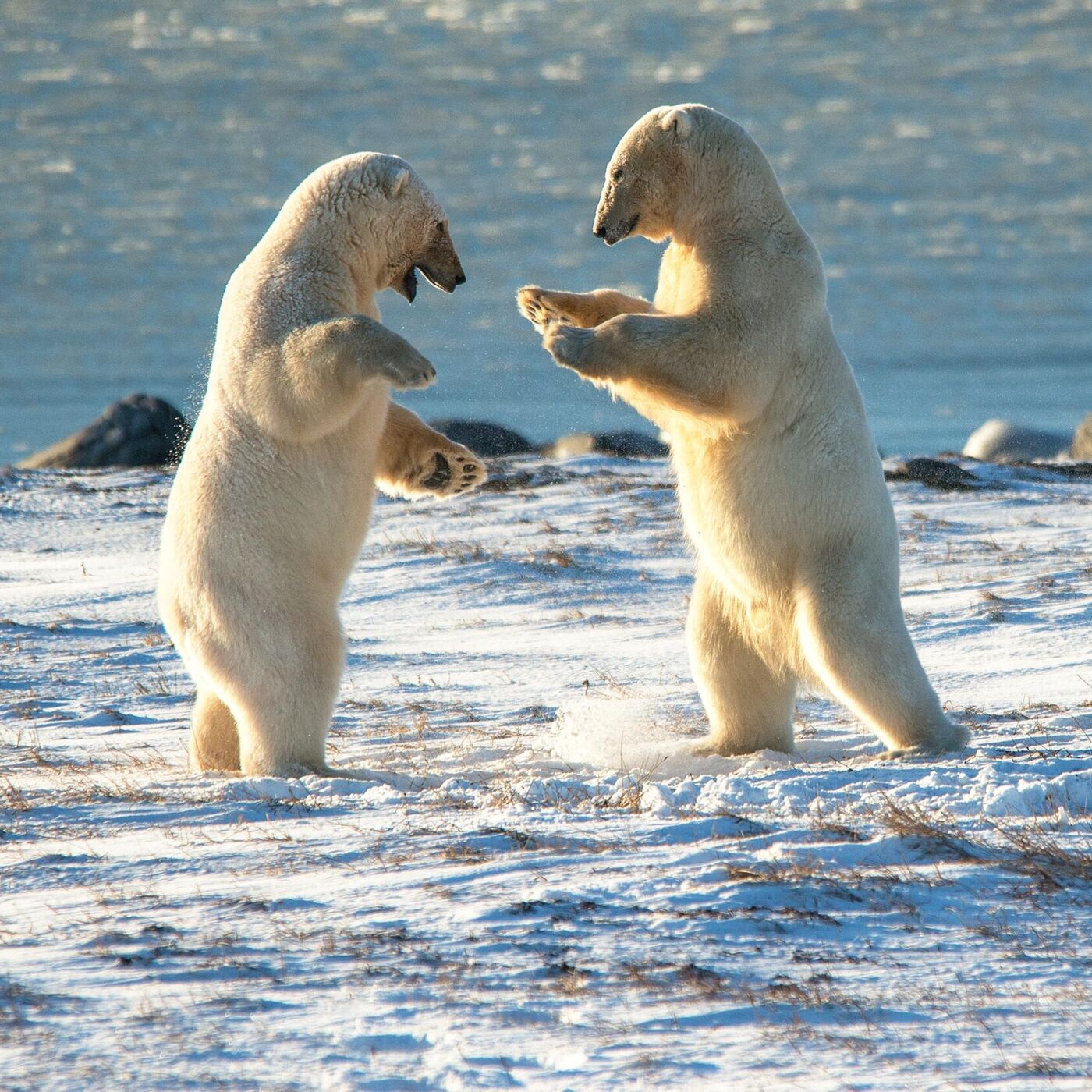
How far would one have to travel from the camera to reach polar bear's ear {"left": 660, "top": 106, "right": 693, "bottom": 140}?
519cm

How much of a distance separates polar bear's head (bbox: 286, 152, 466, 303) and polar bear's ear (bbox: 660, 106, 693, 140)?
84 cm

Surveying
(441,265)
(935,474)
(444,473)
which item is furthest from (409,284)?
(935,474)

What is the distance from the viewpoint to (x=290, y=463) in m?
4.97

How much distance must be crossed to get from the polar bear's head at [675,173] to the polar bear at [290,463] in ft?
2.25

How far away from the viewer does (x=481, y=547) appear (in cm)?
1093

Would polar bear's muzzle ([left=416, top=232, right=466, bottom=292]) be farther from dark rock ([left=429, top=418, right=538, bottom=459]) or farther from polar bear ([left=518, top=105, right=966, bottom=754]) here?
dark rock ([left=429, top=418, right=538, bottom=459])

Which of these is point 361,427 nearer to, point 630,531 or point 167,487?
point 630,531

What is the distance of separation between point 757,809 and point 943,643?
157 inches

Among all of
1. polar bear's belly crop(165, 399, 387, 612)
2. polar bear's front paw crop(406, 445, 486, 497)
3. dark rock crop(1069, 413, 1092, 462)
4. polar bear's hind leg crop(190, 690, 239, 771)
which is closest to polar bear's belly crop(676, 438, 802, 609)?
polar bear's front paw crop(406, 445, 486, 497)

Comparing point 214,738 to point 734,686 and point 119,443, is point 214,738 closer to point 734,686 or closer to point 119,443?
point 734,686

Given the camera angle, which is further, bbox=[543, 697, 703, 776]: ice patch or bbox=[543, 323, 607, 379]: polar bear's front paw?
bbox=[543, 697, 703, 776]: ice patch

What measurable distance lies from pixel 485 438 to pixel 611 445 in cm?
167

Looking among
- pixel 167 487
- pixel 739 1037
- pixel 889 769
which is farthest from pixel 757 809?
pixel 167 487

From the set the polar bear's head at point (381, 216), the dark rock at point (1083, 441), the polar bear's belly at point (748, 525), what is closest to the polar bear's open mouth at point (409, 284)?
the polar bear's head at point (381, 216)
